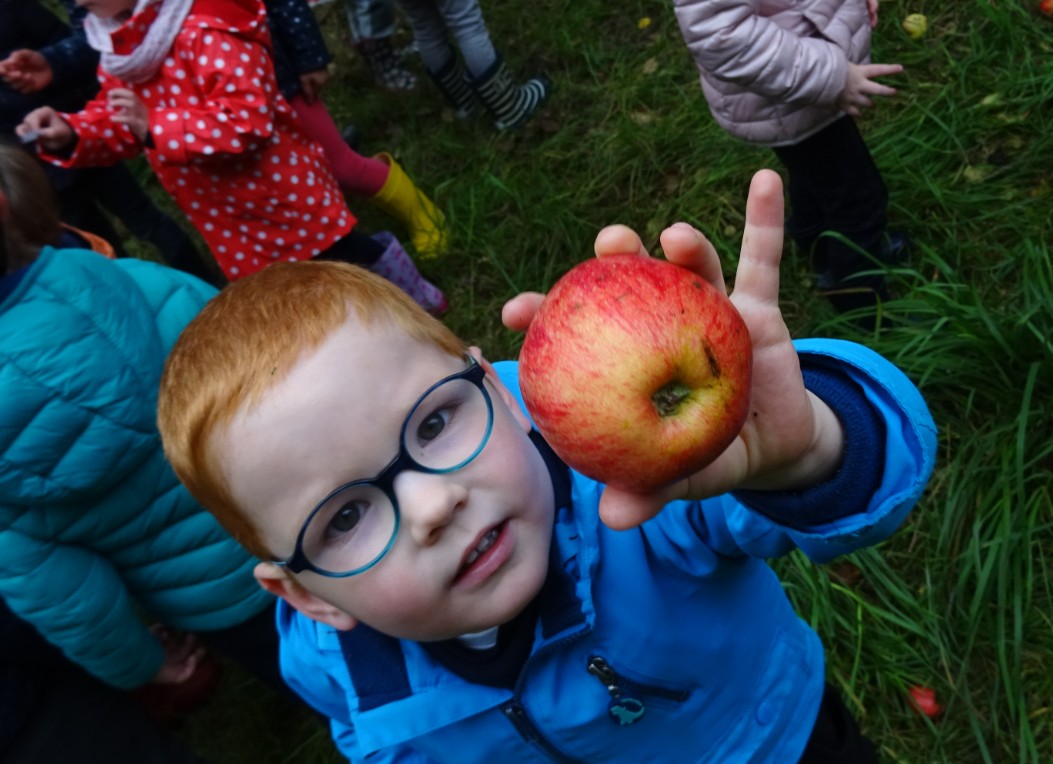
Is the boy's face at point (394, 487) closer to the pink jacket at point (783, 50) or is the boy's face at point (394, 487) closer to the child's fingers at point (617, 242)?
the child's fingers at point (617, 242)

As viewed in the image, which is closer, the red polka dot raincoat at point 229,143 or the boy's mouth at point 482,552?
the boy's mouth at point 482,552

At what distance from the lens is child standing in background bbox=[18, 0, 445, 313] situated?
8.71ft

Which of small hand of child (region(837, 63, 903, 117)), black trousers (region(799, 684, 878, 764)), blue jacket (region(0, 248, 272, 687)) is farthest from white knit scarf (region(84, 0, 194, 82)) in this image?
black trousers (region(799, 684, 878, 764))

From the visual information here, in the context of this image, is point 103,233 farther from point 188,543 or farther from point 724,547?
point 724,547

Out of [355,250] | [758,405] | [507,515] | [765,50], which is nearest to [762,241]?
[758,405]

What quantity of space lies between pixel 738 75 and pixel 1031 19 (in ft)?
5.48

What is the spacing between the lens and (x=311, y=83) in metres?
3.29

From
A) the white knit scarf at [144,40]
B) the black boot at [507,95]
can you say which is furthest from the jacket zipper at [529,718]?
the black boot at [507,95]

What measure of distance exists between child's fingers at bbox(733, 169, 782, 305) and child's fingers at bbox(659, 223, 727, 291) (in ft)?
0.13

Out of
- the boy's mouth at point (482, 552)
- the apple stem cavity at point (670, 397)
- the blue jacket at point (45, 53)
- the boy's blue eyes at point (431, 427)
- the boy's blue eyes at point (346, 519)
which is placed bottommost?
the boy's mouth at point (482, 552)

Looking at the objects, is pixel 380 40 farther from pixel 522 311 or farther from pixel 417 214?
pixel 522 311

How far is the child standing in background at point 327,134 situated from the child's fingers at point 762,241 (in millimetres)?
2480

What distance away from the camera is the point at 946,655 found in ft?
7.29

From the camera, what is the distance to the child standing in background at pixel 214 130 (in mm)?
2656
